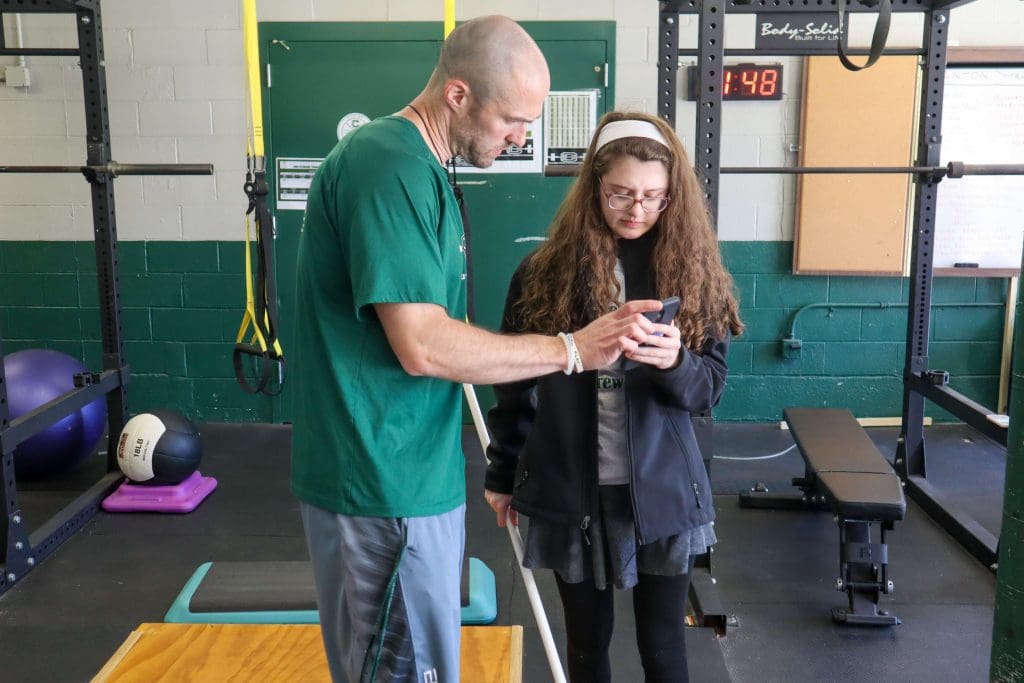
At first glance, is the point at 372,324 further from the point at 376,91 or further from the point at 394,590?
the point at 376,91

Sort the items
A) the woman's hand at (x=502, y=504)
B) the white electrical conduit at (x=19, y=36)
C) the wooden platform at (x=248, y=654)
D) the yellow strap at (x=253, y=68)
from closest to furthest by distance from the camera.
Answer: the woman's hand at (x=502, y=504) < the yellow strap at (x=253, y=68) < the wooden platform at (x=248, y=654) < the white electrical conduit at (x=19, y=36)

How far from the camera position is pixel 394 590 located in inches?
56.6

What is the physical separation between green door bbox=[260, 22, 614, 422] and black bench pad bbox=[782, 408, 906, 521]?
1906 millimetres

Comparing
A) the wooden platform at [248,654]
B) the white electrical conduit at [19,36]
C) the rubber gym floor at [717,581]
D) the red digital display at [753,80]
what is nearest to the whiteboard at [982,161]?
the red digital display at [753,80]

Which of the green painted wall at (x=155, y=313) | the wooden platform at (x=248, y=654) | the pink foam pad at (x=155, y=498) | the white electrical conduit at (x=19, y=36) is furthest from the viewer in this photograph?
the green painted wall at (x=155, y=313)

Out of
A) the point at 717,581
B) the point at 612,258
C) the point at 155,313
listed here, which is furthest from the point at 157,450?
the point at 612,258

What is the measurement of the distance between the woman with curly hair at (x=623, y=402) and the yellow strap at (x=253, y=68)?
84 cm

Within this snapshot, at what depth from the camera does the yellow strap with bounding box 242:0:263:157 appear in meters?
2.00

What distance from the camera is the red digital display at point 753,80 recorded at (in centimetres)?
454

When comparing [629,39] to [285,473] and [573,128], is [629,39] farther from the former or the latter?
[285,473]

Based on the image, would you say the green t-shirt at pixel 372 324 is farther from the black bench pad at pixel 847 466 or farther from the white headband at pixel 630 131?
the black bench pad at pixel 847 466

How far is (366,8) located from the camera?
4.58 metres

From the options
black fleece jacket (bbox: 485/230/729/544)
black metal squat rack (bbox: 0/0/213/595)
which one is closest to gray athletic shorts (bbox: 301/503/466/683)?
black fleece jacket (bbox: 485/230/729/544)

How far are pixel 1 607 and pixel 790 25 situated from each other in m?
3.98
